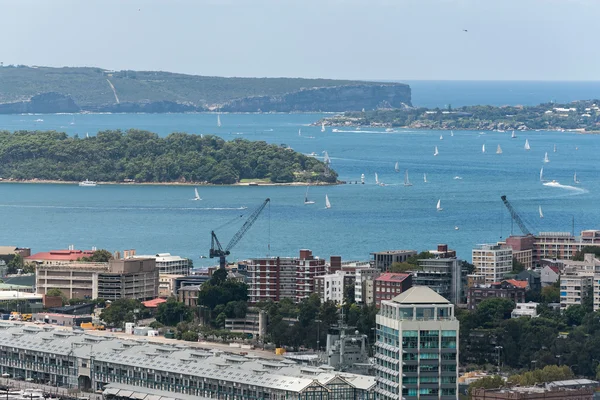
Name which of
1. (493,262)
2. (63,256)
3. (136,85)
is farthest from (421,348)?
(136,85)

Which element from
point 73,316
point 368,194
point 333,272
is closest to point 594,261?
point 333,272

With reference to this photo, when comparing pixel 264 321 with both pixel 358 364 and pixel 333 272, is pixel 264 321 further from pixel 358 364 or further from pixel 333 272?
pixel 358 364

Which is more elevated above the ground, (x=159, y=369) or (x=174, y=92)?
(x=159, y=369)

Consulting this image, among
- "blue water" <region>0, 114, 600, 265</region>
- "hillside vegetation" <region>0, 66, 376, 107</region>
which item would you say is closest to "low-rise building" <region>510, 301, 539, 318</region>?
"blue water" <region>0, 114, 600, 265</region>

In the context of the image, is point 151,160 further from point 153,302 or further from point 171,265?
point 153,302

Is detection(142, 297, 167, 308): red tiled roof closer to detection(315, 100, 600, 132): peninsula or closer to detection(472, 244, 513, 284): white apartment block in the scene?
detection(472, 244, 513, 284): white apartment block

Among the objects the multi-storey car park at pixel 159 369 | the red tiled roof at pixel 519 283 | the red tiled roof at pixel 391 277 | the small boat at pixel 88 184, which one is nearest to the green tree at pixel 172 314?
the red tiled roof at pixel 391 277
